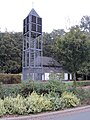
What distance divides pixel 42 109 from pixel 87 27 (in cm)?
6958

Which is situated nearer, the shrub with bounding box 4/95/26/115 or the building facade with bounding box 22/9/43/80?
the shrub with bounding box 4/95/26/115

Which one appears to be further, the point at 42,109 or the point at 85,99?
the point at 85,99

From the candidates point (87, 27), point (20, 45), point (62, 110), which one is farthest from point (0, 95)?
point (87, 27)

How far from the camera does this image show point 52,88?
36.7 ft

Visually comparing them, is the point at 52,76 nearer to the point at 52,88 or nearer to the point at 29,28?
the point at 52,88

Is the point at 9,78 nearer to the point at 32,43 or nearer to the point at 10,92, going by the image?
the point at 32,43

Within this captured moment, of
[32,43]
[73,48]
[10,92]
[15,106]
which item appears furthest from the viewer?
[32,43]

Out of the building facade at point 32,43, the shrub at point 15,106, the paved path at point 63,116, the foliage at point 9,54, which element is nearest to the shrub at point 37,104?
the shrub at point 15,106

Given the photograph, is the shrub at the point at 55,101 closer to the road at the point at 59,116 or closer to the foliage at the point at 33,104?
the foliage at the point at 33,104

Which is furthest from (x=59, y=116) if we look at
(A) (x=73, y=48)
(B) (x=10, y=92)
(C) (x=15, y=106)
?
(A) (x=73, y=48)

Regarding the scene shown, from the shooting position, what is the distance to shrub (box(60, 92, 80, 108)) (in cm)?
1036

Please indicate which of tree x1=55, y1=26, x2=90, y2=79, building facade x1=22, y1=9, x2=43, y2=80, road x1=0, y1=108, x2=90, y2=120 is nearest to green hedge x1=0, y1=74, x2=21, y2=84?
building facade x1=22, y1=9, x2=43, y2=80

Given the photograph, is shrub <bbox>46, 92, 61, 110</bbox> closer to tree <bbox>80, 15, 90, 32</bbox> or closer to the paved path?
the paved path

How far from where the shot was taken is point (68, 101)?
1056 centimetres
